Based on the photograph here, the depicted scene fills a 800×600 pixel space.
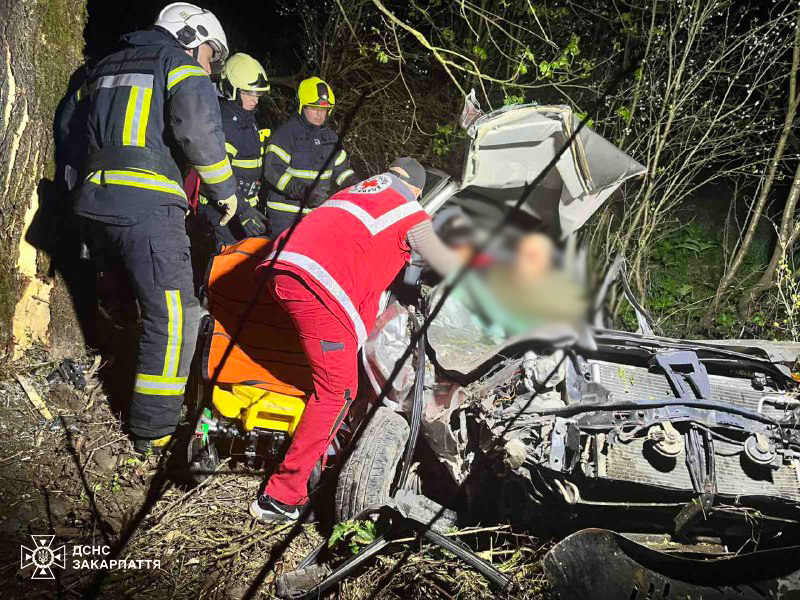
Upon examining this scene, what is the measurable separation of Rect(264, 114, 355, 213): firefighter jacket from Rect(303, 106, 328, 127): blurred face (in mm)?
32

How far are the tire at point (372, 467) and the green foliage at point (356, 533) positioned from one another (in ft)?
0.18

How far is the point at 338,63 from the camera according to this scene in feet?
24.3

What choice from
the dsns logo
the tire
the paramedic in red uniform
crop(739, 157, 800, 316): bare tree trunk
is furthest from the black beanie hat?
crop(739, 157, 800, 316): bare tree trunk

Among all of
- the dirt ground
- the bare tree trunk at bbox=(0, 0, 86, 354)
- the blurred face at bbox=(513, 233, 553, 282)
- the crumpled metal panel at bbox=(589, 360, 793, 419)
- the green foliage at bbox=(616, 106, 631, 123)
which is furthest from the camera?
the green foliage at bbox=(616, 106, 631, 123)

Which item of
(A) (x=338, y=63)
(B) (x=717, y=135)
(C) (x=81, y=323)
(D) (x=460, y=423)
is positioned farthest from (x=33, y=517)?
(B) (x=717, y=135)

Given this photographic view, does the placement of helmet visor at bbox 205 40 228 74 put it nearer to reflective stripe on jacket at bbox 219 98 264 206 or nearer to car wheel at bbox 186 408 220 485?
reflective stripe on jacket at bbox 219 98 264 206

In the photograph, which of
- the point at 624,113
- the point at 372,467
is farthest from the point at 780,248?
the point at 372,467

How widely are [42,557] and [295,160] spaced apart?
342 centimetres

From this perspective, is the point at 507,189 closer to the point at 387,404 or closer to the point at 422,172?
the point at 422,172

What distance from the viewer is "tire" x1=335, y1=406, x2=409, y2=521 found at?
9.68 feet

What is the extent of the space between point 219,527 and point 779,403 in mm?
3057

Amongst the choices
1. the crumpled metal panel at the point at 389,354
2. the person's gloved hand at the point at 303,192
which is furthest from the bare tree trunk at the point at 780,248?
the crumpled metal panel at the point at 389,354

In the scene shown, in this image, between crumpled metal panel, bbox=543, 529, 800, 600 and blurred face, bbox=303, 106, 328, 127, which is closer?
crumpled metal panel, bbox=543, 529, 800, 600

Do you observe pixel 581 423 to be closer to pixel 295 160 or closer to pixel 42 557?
pixel 42 557
